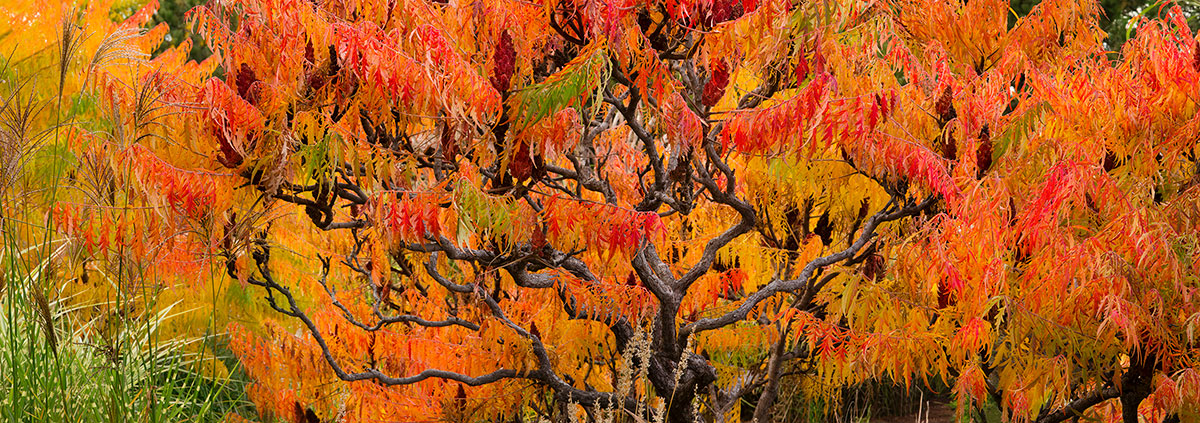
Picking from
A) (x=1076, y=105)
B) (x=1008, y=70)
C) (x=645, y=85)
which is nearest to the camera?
(x=645, y=85)

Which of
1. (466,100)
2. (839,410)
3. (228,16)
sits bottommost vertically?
(839,410)

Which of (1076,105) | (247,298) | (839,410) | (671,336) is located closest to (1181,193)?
(1076,105)

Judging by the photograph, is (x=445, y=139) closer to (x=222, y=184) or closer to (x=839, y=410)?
(x=222, y=184)

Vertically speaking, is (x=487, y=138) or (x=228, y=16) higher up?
(x=228, y=16)

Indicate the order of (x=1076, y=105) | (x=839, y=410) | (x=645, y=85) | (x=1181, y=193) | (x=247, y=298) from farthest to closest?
1. (x=839, y=410)
2. (x=247, y=298)
3. (x=1076, y=105)
4. (x=1181, y=193)
5. (x=645, y=85)

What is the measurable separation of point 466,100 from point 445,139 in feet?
0.95

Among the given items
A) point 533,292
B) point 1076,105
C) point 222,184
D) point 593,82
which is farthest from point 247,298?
point 1076,105

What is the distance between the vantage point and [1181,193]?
329 centimetres

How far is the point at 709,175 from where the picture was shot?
11.2 ft

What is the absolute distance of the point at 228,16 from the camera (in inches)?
115

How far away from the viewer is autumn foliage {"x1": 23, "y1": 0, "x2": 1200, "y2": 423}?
2.79m

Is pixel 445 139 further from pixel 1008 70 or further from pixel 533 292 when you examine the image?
pixel 1008 70

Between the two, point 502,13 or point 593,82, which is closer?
point 593,82

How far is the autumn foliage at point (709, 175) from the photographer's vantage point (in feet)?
9.16
